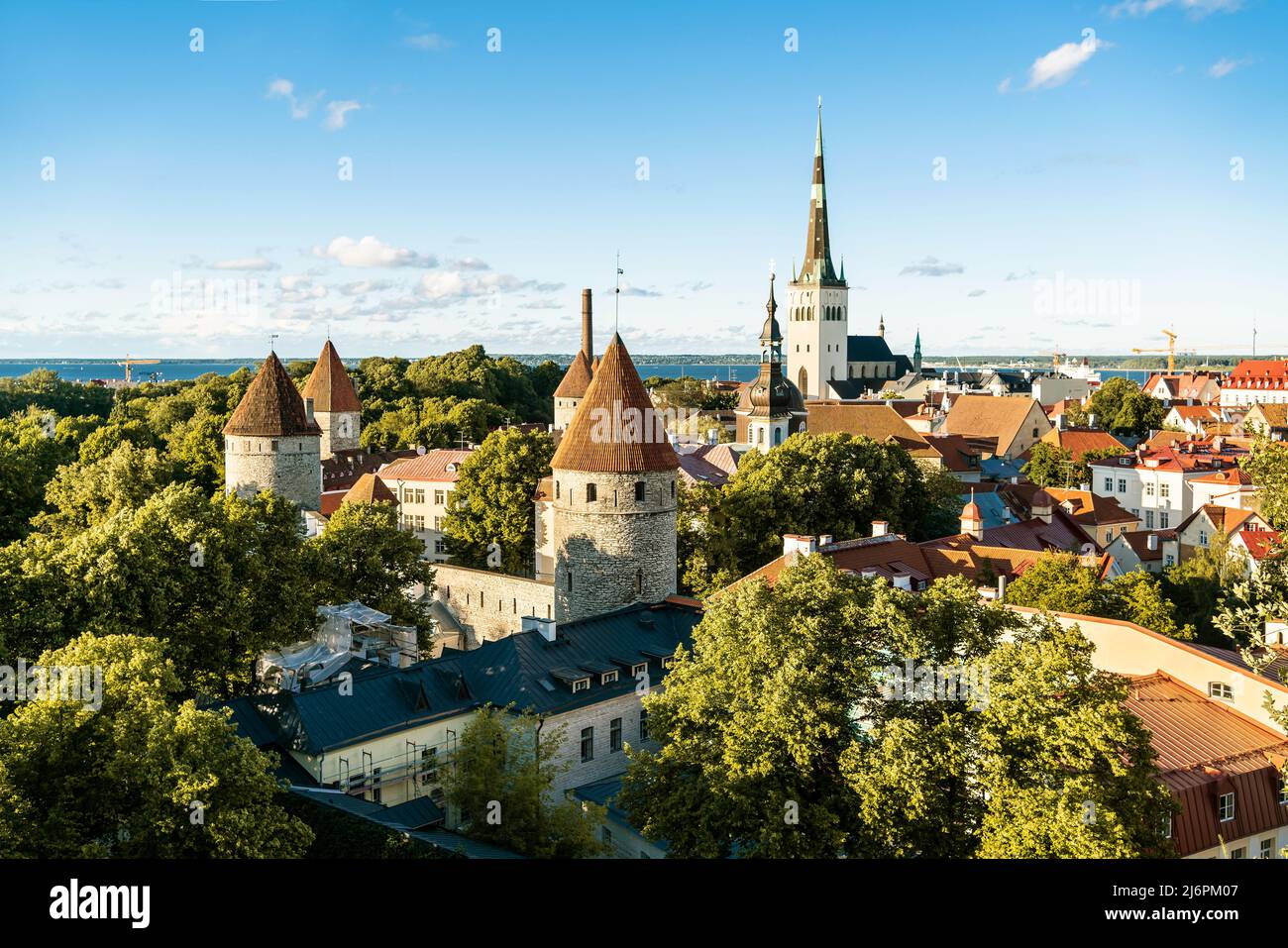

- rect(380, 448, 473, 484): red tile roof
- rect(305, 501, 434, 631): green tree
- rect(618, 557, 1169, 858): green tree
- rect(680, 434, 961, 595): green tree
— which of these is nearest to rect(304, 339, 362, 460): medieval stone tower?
rect(380, 448, 473, 484): red tile roof

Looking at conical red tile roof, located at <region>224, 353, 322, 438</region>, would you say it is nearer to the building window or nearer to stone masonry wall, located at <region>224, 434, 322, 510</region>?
stone masonry wall, located at <region>224, 434, 322, 510</region>

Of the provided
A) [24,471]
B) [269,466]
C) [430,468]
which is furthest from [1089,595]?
[24,471]

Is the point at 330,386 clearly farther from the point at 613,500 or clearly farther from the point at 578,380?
the point at 613,500

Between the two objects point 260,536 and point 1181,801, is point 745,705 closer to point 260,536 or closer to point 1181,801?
point 1181,801

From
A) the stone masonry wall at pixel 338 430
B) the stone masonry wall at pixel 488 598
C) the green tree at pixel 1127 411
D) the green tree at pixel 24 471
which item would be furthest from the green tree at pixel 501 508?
the green tree at pixel 1127 411
